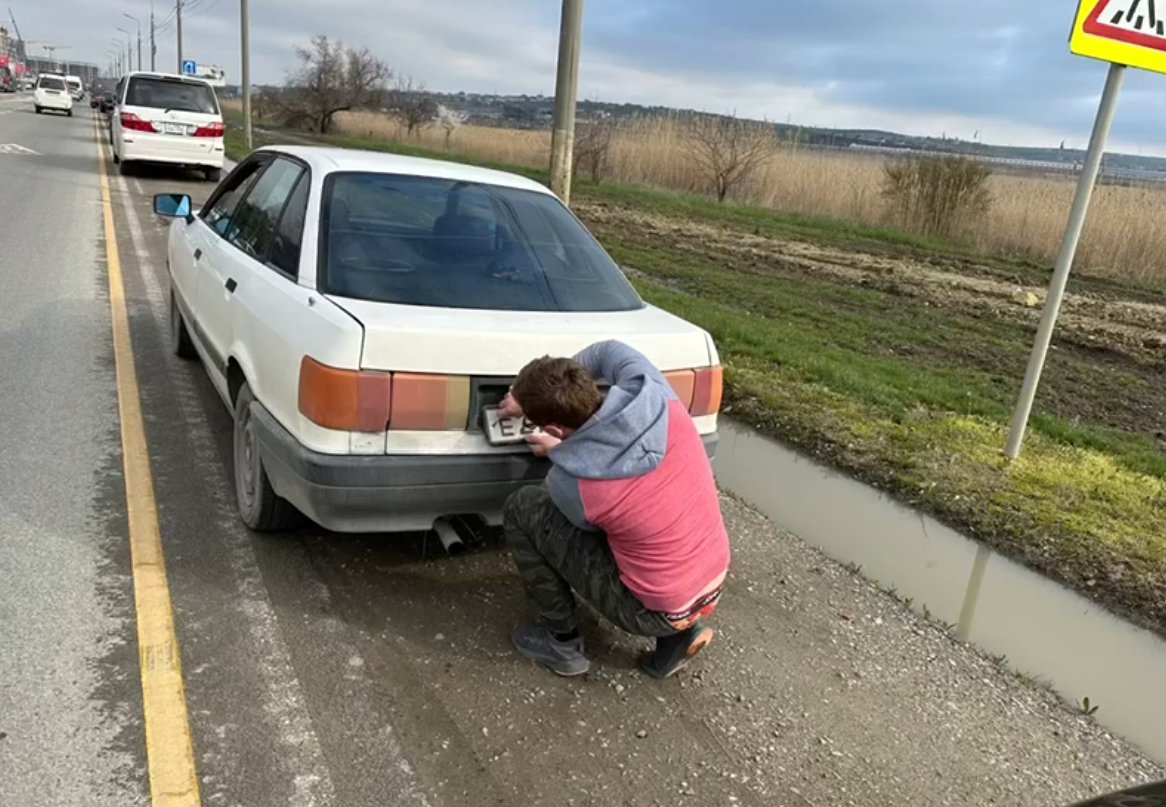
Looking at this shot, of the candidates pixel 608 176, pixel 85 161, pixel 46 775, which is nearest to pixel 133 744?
pixel 46 775

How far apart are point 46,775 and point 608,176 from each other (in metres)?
28.4

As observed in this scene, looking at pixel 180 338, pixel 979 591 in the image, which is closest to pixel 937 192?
pixel 979 591

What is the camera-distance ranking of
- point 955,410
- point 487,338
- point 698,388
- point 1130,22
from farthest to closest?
point 955,410, point 1130,22, point 698,388, point 487,338

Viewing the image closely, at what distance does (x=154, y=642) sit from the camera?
3.00m

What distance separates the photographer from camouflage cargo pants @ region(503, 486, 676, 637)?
2984 mm

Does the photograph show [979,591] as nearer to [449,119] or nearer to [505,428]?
[505,428]

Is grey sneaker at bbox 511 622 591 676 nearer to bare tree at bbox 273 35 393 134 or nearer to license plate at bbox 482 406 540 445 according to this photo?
license plate at bbox 482 406 540 445

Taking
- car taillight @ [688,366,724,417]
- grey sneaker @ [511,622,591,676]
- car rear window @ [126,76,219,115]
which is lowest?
grey sneaker @ [511,622,591,676]

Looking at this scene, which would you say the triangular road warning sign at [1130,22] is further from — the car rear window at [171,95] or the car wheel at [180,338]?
the car rear window at [171,95]

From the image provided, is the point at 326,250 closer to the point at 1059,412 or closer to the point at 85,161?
the point at 1059,412

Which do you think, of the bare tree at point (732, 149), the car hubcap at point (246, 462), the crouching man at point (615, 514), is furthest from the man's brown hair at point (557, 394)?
the bare tree at point (732, 149)

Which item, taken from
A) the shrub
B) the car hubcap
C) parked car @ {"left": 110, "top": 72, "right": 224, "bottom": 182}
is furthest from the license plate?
the shrub

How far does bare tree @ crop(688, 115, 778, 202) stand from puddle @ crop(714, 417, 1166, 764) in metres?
21.3

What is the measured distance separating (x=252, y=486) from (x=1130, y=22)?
5.14 metres
